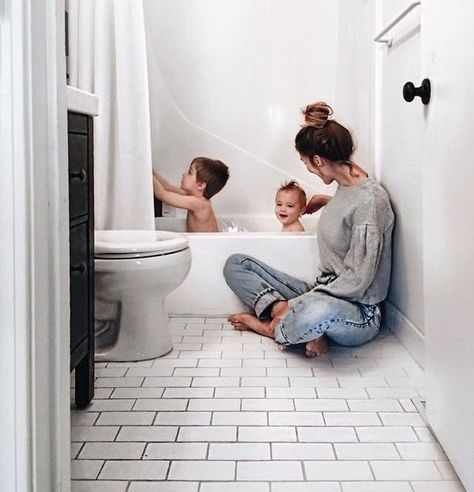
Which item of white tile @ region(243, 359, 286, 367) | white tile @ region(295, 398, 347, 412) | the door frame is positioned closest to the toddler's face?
white tile @ region(243, 359, 286, 367)

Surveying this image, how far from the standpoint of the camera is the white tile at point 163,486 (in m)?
1.36

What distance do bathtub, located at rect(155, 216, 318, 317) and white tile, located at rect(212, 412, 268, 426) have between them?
0.98 metres

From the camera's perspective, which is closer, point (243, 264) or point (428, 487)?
point (428, 487)

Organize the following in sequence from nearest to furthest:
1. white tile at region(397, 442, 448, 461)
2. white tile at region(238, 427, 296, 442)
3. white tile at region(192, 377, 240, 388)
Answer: white tile at region(397, 442, 448, 461) < white tile at region(238, 427, 296, 442) < white tile at region(192, 377, 240, 388)

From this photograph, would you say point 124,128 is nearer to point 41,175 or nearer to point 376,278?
point 376,278

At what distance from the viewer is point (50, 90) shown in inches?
41.2

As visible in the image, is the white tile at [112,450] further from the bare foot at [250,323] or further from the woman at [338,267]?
the bare foot at [250,323]

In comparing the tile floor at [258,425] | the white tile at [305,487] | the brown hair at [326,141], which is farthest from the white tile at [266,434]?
the brown hair at [326,141]

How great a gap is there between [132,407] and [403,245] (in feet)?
3.46

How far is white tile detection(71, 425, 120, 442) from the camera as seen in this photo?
160cm

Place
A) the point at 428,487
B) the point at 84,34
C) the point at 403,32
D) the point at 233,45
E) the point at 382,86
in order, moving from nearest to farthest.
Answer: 1. the point at 428,487
2. the point at 403,32
3. the point at 84,34
4. the point at 382,86
5. the point at 233,45

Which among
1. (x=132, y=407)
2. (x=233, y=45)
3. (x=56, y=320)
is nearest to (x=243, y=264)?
(x=132, y=407)

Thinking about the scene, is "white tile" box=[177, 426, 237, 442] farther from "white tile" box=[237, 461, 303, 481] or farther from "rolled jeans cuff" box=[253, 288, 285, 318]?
"rolled jeans cuff" box=[253, 288, 285, 318]

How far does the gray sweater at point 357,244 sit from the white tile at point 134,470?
974 mm
